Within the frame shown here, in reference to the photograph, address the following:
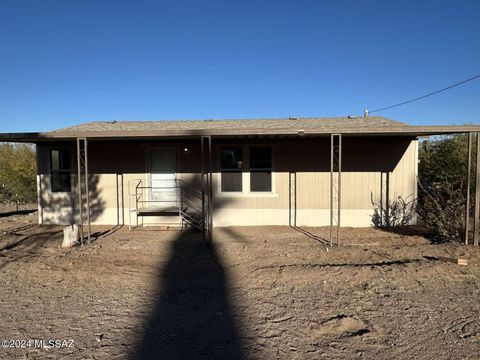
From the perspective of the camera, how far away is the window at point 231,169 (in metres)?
10.8

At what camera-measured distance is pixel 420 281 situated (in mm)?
5730

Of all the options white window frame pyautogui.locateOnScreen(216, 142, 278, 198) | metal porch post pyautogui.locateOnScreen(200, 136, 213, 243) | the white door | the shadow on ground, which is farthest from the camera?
the white door

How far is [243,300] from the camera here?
5086 mm

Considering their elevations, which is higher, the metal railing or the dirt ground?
the metal railing

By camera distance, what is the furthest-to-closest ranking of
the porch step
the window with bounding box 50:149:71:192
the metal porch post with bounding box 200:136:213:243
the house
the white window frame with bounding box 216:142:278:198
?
1. the window with bounding box 50:149:71:192
2. the white window frame with bounding box 216:142:278:198
3. the house
4. the porch step
5. the metal porch post with bounding box 200:136:213:243

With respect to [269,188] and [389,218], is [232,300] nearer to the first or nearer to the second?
[269,188]

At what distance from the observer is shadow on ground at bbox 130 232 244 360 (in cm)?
361

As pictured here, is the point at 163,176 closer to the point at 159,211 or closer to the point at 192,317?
the point at 159,211

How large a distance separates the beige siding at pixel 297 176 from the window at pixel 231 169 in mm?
205

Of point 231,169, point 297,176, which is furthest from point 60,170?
point 297,176

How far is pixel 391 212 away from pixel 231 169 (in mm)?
4996

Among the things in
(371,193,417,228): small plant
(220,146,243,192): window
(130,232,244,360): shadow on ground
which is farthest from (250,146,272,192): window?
(130,232,244,360): shadow on ground

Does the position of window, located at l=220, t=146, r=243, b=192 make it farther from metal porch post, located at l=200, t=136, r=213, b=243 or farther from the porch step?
the porch step

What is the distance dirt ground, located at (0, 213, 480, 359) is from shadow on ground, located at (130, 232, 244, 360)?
2cm
